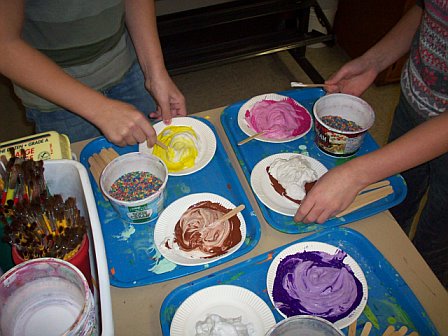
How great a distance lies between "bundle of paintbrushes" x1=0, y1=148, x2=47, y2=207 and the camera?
0.82m

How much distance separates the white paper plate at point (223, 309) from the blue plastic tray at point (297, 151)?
210 millimetres

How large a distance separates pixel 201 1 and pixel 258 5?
0.35 m

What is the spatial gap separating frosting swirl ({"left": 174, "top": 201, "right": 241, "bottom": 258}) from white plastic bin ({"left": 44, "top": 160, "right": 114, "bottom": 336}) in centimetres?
24

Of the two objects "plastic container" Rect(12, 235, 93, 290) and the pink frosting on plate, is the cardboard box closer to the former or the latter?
"plastic container" Rect(12, 235, 93, 290)

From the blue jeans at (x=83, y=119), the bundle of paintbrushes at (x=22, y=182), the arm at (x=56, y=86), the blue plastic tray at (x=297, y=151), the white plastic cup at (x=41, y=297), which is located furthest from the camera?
the blue jeans at (x=83, y=119)

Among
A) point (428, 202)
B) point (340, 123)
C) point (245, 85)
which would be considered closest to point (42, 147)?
point (340, 123)

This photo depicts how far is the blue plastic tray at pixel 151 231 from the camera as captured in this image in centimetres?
96

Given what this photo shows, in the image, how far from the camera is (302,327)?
30.9 inches

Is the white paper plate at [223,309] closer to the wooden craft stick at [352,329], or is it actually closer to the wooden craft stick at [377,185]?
the wooden craft stick at [352,329]

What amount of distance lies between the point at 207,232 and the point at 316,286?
0.95 ft

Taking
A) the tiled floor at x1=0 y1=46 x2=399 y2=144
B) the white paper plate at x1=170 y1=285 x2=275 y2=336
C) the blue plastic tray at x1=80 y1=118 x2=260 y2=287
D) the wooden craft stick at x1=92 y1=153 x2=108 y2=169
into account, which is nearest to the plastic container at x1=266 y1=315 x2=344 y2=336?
the white paper plate at x1=170 y1=285 x2=275 y2=336

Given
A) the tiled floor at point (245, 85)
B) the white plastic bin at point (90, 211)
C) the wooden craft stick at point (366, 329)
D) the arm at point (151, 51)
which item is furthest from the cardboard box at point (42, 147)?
the tiled floor at point (245, 85)

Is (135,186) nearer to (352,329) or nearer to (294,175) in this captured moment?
(294,175)

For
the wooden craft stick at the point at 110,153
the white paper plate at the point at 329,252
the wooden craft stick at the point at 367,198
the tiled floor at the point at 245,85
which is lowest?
the tiled floor at the point at 245,85
